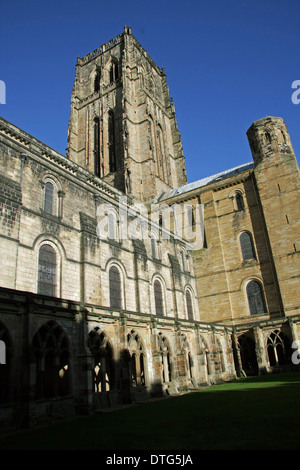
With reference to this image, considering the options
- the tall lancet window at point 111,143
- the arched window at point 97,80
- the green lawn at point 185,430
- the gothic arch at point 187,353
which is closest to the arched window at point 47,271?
the gothic arch at point 187,353

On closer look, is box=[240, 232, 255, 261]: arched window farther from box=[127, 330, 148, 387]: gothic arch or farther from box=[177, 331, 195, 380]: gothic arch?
box=[127, 330, 148, 387]: gothic arch

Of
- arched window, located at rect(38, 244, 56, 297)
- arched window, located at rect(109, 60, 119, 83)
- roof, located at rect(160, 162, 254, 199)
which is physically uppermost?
arched window, located at rect(109, 60, 119, 83)

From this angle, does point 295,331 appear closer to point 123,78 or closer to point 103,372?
point 103,372

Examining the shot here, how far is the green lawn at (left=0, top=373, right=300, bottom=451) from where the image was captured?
5974 millimetres

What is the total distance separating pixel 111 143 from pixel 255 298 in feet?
92.3

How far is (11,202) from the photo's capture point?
16031 mm

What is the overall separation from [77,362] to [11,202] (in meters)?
8.16

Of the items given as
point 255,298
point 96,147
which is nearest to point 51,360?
point 255,298

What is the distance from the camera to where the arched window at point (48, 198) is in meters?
18.9

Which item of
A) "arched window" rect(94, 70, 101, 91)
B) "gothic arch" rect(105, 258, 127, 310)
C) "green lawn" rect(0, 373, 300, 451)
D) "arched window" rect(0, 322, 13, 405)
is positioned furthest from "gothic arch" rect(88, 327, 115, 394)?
"arched window" rect(94, 70, 101, 91)

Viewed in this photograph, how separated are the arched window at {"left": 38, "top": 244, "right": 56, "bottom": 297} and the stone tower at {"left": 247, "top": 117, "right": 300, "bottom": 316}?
59.6 ft

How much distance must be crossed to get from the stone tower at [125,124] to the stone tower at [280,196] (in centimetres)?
1417

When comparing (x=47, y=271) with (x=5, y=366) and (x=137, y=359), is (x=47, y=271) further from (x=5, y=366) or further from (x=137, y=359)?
(x=5, y=366)

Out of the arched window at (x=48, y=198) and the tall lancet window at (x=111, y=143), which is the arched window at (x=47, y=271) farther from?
the tall lancet window at (x=111, y=143)
